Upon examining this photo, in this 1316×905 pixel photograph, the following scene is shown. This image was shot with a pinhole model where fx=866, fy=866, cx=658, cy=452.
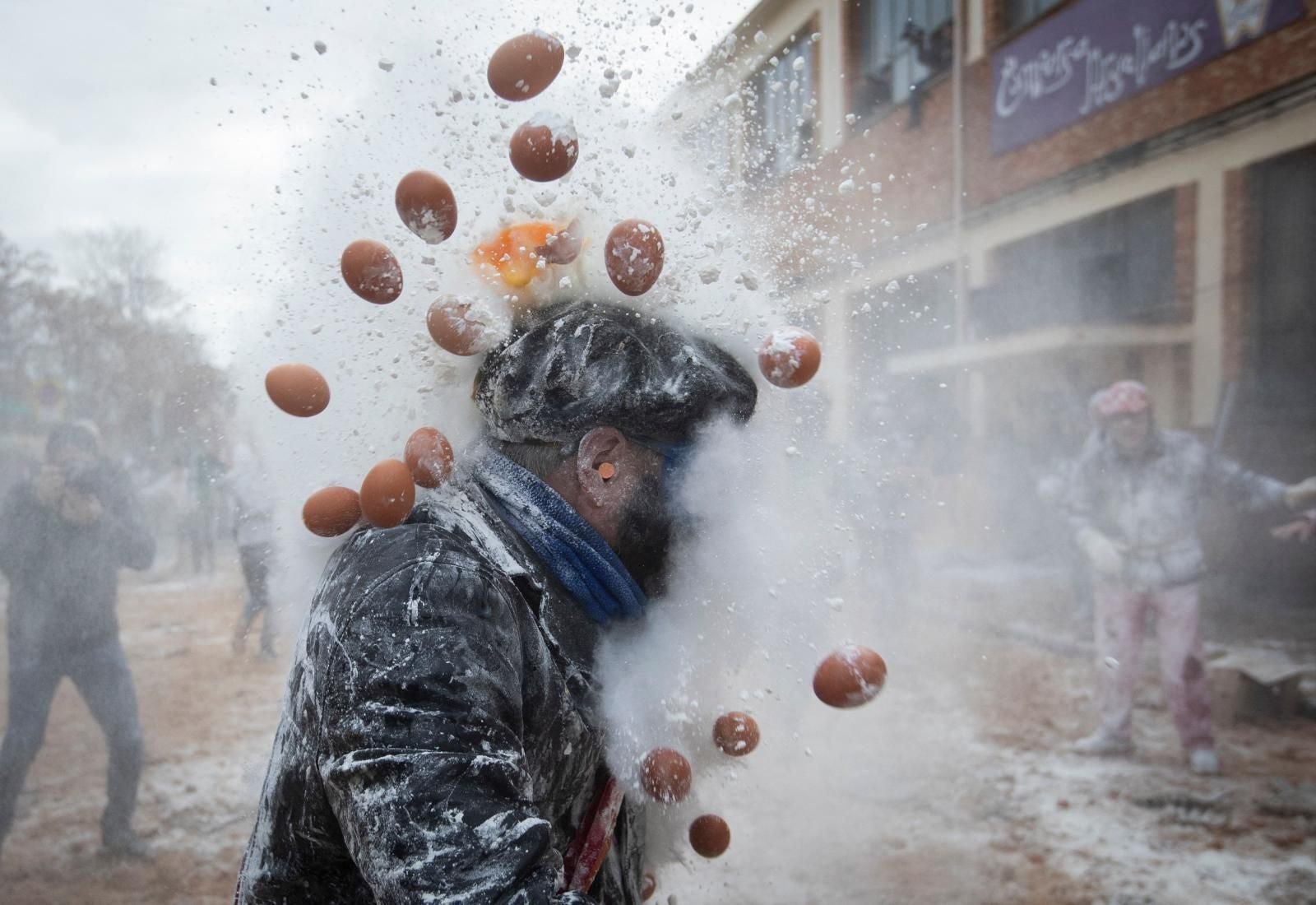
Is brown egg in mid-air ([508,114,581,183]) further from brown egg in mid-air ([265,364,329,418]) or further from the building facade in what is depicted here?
the building facade

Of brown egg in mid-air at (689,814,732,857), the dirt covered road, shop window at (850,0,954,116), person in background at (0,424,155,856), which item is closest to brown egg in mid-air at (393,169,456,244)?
brown egg in mid-air at (689,814,732,857)

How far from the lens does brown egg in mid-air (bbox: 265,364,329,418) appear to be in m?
1.33

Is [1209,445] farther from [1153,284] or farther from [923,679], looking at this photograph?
[923,679]

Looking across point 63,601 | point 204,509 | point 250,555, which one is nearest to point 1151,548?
point 250,555

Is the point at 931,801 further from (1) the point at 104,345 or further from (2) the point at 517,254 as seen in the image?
(1) the point at 104,345

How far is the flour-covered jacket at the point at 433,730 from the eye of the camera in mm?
923

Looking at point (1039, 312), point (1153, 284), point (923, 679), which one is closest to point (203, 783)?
point (923, 679)

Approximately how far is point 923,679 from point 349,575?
181 inches

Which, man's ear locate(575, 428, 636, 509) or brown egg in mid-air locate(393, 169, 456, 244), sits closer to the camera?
brown egg in mid-air locate(393, 169, 456, 244)

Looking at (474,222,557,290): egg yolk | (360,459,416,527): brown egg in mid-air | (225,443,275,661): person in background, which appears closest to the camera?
(360,459,416,527): brown egg in mid-air

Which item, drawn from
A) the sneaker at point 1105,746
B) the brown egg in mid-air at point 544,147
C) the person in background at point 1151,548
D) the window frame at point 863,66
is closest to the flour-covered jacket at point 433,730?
the brown egg in mid-air at point 544,147

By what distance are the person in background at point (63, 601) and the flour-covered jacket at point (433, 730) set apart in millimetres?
3120

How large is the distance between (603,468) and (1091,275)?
183 inches

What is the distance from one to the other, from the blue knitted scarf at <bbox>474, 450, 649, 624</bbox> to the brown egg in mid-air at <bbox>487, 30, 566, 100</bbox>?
55 cm
